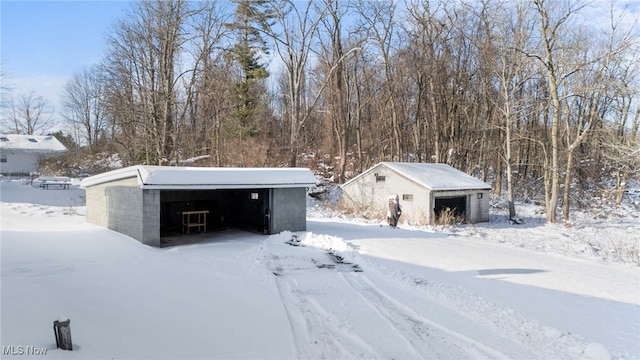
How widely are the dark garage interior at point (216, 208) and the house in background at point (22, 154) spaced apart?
92.4 feet

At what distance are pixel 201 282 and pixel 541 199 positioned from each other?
25418 mm

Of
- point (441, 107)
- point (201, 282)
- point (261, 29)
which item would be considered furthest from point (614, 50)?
point (201, 282)

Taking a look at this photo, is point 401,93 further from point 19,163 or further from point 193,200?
point 19,163

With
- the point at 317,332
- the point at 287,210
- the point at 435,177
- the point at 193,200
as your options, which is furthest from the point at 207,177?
the point at 435,177

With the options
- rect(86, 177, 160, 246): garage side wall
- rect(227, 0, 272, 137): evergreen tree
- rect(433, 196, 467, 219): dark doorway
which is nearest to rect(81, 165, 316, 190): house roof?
rect(86, 177, 160, 246): garage side wall

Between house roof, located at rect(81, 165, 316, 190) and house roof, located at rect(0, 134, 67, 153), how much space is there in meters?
27.8

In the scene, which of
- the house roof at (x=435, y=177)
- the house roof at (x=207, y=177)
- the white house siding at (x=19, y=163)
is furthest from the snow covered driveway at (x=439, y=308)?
the white house siding at (x=19, y=163)

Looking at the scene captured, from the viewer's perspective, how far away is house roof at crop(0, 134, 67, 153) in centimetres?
3347

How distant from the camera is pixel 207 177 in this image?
10242 mm

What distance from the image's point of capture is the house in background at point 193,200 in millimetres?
9422

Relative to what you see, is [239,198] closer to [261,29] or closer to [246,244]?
[246,244]

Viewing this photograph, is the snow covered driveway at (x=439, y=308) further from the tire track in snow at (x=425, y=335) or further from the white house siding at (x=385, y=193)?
the white house siding at (x=385, y=193)

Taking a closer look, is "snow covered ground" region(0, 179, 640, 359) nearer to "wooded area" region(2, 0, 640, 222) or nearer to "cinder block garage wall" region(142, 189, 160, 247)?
"cinder block garage wall" region(142, 189, 160, 247)

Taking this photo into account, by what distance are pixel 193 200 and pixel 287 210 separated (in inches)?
171
